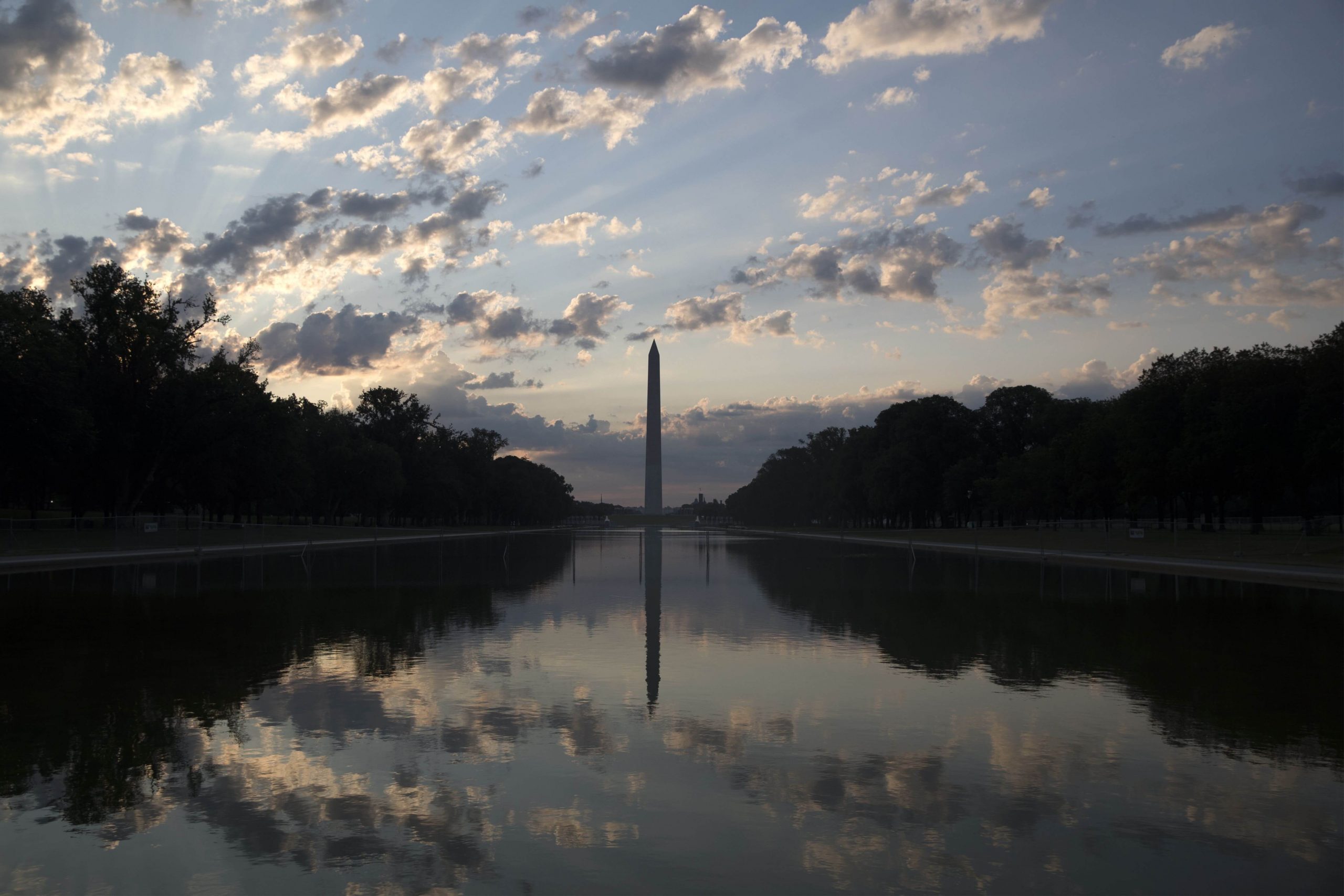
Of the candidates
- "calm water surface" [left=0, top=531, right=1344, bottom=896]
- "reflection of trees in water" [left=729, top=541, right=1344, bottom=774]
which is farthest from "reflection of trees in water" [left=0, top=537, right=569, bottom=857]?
"reflection of trees in water" [left=729, top=541, right=1344, bottom=774]

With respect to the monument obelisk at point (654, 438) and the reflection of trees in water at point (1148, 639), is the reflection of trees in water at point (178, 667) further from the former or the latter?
the monument obelisk at point (654, 438)

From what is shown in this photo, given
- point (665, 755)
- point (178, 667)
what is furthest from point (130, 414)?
point (665, 755)

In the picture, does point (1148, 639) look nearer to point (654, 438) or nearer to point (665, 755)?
point (665, 755)

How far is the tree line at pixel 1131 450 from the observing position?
58.0 metres

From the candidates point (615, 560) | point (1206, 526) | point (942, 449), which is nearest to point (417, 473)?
point (942, 449)

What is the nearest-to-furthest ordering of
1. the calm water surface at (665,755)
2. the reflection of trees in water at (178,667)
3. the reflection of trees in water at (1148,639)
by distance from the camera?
the calm water surface at (665,755)
the reflection of trees in water at (178,667)
the reflection of trees in water at (1148,639)

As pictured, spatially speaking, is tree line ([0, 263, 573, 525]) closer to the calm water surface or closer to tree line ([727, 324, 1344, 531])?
the calm water surface

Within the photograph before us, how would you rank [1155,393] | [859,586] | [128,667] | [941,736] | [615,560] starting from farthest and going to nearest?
[1155,393] < [615,560] < [859,586] < [128,667] < [941,736]

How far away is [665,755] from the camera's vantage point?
31.2ft

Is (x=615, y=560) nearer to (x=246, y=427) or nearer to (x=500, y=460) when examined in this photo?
(x=246, y=427)

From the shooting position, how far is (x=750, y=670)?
14586 millimetres

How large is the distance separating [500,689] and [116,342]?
60.1 meters

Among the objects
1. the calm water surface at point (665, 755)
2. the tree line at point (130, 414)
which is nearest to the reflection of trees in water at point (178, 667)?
the calm water surface at point (665, 755)

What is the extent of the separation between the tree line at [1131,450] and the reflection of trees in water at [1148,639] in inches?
1091
